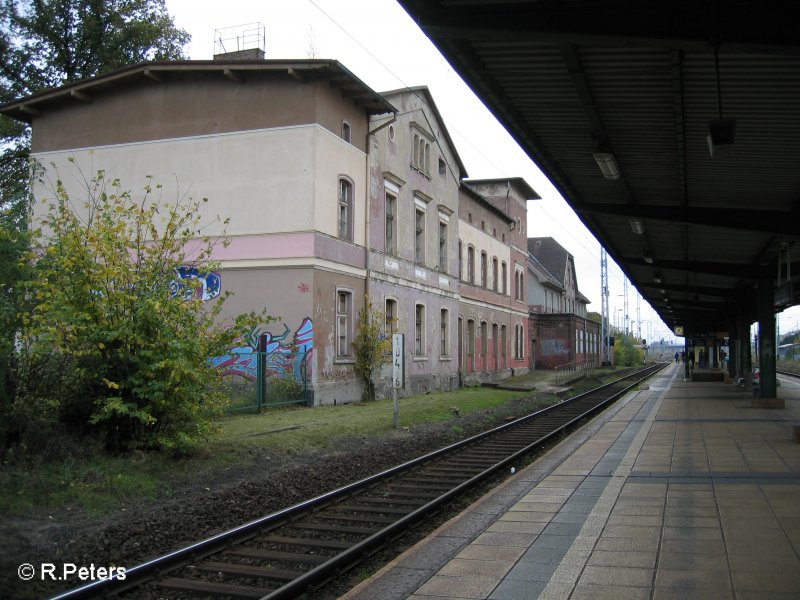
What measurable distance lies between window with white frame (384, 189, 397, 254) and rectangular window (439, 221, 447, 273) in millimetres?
5478

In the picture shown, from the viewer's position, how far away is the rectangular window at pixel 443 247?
3125 cm

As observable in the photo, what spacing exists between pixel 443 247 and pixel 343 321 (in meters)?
10.4

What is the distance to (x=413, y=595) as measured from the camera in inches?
213

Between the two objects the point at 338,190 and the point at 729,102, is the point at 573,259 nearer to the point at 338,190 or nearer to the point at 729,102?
the point at 338,190

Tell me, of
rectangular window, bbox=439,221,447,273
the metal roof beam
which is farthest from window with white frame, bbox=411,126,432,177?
the metal roof beam

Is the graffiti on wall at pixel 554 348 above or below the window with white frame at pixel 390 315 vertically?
below

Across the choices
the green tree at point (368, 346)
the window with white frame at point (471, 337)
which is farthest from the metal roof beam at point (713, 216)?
the window with white frame at point (471, 337)

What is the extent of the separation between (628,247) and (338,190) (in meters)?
8.31

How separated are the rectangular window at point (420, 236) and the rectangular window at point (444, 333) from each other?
3469 mm

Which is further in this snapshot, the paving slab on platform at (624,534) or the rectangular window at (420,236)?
the rectangular window at (420,236)

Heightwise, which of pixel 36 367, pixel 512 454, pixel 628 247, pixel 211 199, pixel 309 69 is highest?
pixel 309 69

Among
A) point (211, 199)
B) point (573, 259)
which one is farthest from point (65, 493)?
point (573, 259)

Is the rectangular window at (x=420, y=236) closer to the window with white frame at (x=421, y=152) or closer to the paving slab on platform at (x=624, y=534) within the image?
the window with white frame at (x=421, y=152)

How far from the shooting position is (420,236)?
28734mm
